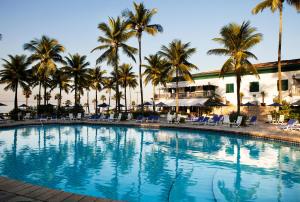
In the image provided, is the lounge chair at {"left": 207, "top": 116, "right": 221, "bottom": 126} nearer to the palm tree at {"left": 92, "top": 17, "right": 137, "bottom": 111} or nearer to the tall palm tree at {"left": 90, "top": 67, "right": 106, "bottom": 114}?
the palm tree at {"left": 92, "top": 17, "right": 137, "bottom": 111}

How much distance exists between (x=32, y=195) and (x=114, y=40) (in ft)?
88.1

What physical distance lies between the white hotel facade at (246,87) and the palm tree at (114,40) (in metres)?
12.2

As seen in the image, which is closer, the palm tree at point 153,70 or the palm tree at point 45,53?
the palm tree at point 45,53

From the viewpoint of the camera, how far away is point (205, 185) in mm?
7469

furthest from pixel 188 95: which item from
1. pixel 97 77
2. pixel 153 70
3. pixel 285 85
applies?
pixel 97 77

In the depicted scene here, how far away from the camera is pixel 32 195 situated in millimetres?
4602

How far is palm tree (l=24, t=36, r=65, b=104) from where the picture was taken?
33.0 metres

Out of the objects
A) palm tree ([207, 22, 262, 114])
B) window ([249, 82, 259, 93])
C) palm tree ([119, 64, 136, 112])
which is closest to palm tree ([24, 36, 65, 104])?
palm tree ([119, 64, 136, 112])

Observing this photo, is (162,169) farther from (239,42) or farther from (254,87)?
(254,87)

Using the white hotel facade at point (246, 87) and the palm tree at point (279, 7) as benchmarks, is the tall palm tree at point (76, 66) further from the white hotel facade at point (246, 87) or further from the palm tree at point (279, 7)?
the palm tree at point (279, 7)

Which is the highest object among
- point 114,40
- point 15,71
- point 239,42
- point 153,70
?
point 114,40

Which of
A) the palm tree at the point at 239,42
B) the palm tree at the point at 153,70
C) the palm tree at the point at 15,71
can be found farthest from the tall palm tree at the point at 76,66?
the palm tree at the point at 239,42

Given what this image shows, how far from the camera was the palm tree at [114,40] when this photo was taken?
29.7 metres

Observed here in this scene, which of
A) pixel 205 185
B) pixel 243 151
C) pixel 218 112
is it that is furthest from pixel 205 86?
pixel 205 185
